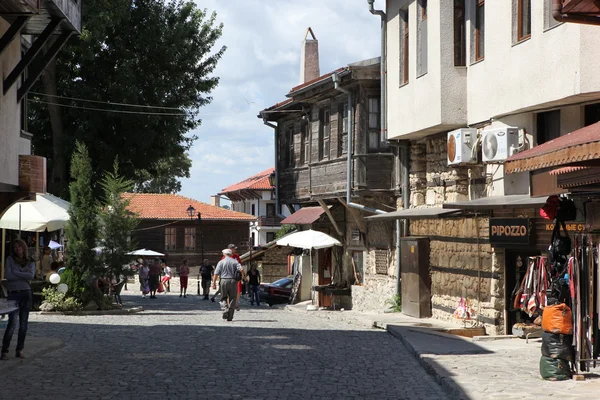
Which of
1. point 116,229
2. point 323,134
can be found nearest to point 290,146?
point 323,134

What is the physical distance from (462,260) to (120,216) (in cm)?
1114

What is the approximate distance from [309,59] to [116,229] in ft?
51.0

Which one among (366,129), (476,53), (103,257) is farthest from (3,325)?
(366,129)

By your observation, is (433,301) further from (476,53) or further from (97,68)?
(97,68)

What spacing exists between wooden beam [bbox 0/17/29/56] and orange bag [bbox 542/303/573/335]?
8.91 meters

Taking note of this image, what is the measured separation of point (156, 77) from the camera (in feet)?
110

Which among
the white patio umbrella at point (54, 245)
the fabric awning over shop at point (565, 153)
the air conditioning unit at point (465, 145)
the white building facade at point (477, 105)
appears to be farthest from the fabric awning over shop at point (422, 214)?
the white patio umbrella at point (54, 245)

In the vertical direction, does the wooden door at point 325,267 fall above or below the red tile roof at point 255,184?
below

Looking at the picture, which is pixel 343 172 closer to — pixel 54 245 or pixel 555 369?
pixel 54 245

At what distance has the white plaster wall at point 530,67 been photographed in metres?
14.8

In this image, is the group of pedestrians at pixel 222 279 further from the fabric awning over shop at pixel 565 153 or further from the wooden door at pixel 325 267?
the fabric awning over shop at pixel 565 153

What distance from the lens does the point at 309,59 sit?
133 feet

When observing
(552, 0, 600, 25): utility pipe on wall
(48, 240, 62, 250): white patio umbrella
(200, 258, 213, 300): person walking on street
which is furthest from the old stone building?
(552, 0, 600, 25): utility pipe on wall

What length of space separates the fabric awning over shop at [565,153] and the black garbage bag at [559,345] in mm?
1967
